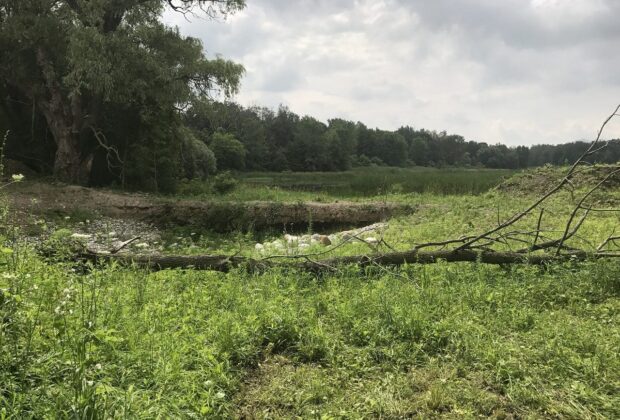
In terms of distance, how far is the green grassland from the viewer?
2756 mm

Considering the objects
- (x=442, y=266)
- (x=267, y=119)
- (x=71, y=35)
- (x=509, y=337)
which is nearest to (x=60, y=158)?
(x=71, y=35)

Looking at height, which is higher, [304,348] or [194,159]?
[194,159]

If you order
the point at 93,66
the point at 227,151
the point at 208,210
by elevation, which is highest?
the point at 93,66

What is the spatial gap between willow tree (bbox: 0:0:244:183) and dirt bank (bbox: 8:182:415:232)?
11.2 ft

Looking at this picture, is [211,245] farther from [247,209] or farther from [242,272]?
[242,272]

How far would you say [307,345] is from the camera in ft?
13.4

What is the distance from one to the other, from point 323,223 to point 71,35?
11913 mm

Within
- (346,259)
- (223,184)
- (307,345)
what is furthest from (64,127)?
(307,345)

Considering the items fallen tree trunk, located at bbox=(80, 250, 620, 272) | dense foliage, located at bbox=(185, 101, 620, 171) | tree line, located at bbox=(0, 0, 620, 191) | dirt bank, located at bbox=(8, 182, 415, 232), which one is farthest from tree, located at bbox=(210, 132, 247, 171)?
fallen tree trunk, located at bbox=(80, 250, 620, 272)

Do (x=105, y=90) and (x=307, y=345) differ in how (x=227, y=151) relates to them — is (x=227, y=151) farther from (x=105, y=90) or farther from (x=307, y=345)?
(x=307, y=345)

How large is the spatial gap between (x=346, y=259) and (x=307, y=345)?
8.41 ft

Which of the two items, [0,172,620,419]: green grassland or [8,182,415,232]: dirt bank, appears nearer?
[0,172,620,419]: green grassland

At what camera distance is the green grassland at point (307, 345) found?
2756 mm

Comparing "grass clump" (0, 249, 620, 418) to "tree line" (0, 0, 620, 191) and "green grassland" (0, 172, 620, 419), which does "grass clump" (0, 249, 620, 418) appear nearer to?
"green grassland" (0, 172, 620, 419)
